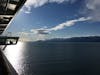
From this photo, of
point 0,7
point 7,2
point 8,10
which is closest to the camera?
point 7,2

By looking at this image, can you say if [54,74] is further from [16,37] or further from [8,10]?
[8,10]

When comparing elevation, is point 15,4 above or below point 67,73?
above

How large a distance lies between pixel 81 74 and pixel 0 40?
237 ft

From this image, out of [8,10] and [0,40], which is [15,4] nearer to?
[8,10]

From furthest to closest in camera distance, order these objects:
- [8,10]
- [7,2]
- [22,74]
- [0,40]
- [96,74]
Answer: [22,74], [96,74], [0,40], [8,10], [7,2]

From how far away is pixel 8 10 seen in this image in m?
10.2

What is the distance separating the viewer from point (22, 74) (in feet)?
324

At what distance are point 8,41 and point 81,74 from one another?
2820 inches

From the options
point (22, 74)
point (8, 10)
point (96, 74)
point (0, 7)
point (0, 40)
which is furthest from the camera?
point (22, 74)

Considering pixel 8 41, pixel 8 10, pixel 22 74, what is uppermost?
pixel 8 10

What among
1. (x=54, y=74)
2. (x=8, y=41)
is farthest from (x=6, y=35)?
(x=54, y=74)

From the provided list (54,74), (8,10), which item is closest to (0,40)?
(8,10)

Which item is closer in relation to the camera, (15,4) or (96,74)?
(15,4)

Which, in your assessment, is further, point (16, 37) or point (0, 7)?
point (16, 37)
